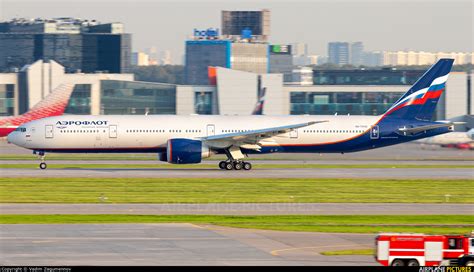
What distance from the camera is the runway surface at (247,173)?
2290 inches

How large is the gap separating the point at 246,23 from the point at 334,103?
79.4 m


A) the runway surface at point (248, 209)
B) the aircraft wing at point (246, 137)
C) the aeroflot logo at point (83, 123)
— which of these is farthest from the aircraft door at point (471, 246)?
the aeroflot logo at point (83, 123)

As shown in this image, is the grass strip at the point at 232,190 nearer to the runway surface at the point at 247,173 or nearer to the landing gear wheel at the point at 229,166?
the runway surface at the point at 247,173

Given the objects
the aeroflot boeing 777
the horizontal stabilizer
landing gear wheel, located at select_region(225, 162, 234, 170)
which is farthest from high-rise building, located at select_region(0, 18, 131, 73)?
the horizontal stabilizer

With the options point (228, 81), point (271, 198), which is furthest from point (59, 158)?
point (228, 81)

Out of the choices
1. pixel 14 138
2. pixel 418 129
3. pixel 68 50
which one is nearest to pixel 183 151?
pixel 14 138

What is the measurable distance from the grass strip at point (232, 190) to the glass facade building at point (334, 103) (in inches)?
2465

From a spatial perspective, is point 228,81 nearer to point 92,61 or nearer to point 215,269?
point 92,61

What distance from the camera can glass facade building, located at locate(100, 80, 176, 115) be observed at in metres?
119

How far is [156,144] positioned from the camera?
65.2 metres

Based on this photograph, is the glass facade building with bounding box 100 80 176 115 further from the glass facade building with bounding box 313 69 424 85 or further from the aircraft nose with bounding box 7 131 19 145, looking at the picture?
the aircraft nose with bounding box 7 131 19 145

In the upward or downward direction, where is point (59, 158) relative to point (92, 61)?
downward

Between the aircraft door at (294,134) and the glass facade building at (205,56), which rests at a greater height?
the glass facade building at (205,56)

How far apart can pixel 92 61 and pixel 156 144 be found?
329 feet
